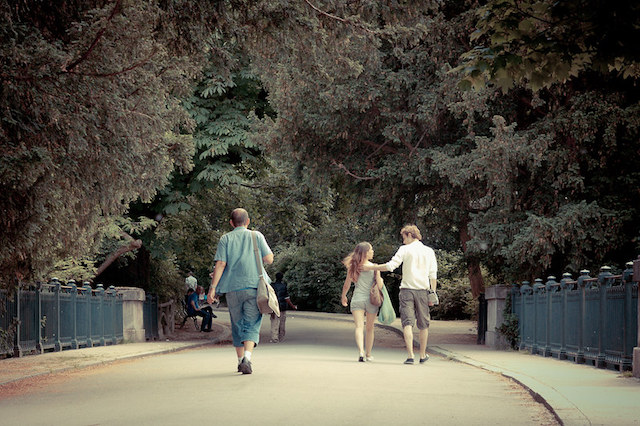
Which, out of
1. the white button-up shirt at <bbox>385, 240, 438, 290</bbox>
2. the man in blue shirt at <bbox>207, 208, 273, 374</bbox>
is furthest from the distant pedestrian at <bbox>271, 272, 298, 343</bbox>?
the man in blue shirt at <bbox>207, 208, 273, 374</bbox>

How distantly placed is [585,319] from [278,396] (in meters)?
7.07

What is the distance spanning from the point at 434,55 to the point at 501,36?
1617 cm

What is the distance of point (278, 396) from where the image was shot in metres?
10.2

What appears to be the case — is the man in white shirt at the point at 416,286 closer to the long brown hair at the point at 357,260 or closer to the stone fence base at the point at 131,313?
the long brown hair at the point at 357,260

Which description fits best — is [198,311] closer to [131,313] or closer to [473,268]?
[131,313]

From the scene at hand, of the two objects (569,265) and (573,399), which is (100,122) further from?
(569,265)

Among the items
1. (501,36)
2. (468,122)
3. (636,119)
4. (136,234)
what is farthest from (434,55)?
(501,36)

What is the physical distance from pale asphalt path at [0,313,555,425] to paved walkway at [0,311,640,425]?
0.91 feet

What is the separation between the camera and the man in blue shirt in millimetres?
12594

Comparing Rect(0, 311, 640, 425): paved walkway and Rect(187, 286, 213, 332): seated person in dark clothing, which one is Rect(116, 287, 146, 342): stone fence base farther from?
Rect(187, 286, 213, 332): seated person in dark clothing

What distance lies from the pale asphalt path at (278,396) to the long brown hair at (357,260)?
1479mm

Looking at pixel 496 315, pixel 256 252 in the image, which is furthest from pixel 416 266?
pixel 496 315

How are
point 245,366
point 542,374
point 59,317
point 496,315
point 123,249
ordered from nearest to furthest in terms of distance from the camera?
point 245,366, point 542,374, point 59,317, point 496,315, point 123,249

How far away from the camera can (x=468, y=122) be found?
2173 centimetres
